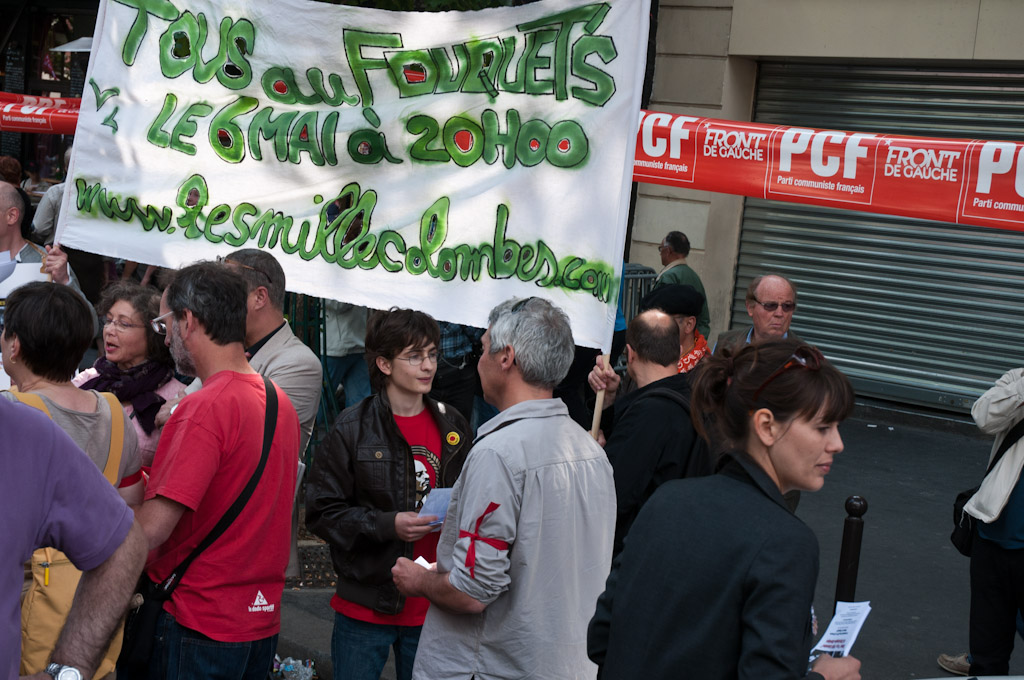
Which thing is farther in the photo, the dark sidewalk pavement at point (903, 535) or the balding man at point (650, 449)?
the dark sidewalk pavement at point (903, 535)

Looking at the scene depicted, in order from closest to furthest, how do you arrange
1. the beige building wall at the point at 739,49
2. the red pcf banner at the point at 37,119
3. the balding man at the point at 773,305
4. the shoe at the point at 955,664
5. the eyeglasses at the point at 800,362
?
1. the eyeglasses at the point at 800,362
2. the shoe at the point at 955,664
3. the balding man at the point at 773,305
4. the red pcf banner at the point at 37,119
5. the beige building wall at the point at 739,49

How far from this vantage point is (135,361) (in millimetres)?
4449

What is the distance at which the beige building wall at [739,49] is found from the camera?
34.1ft

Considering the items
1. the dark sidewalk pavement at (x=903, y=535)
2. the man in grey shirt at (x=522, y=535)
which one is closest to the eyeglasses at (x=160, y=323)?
the man in grey shirt at (x=522, y=535)

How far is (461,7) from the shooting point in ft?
27.9

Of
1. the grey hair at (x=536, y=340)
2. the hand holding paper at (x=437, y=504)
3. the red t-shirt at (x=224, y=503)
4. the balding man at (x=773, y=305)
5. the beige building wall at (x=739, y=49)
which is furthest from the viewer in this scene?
the beige building wall at (x=739, y=49)

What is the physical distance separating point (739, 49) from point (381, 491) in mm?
9039

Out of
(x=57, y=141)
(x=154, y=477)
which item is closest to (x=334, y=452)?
(x=154, y=477)

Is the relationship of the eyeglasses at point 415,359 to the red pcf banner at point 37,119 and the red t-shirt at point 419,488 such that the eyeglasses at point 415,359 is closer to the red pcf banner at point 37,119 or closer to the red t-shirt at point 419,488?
the red t-shirt at point 419,488

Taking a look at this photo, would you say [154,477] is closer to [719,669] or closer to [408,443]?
[408,443]

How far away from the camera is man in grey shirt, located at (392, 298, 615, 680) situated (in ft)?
9.75

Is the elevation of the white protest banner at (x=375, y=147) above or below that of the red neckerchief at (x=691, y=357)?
above

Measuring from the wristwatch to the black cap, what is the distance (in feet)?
13.2

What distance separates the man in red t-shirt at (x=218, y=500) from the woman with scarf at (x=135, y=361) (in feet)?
2.94
